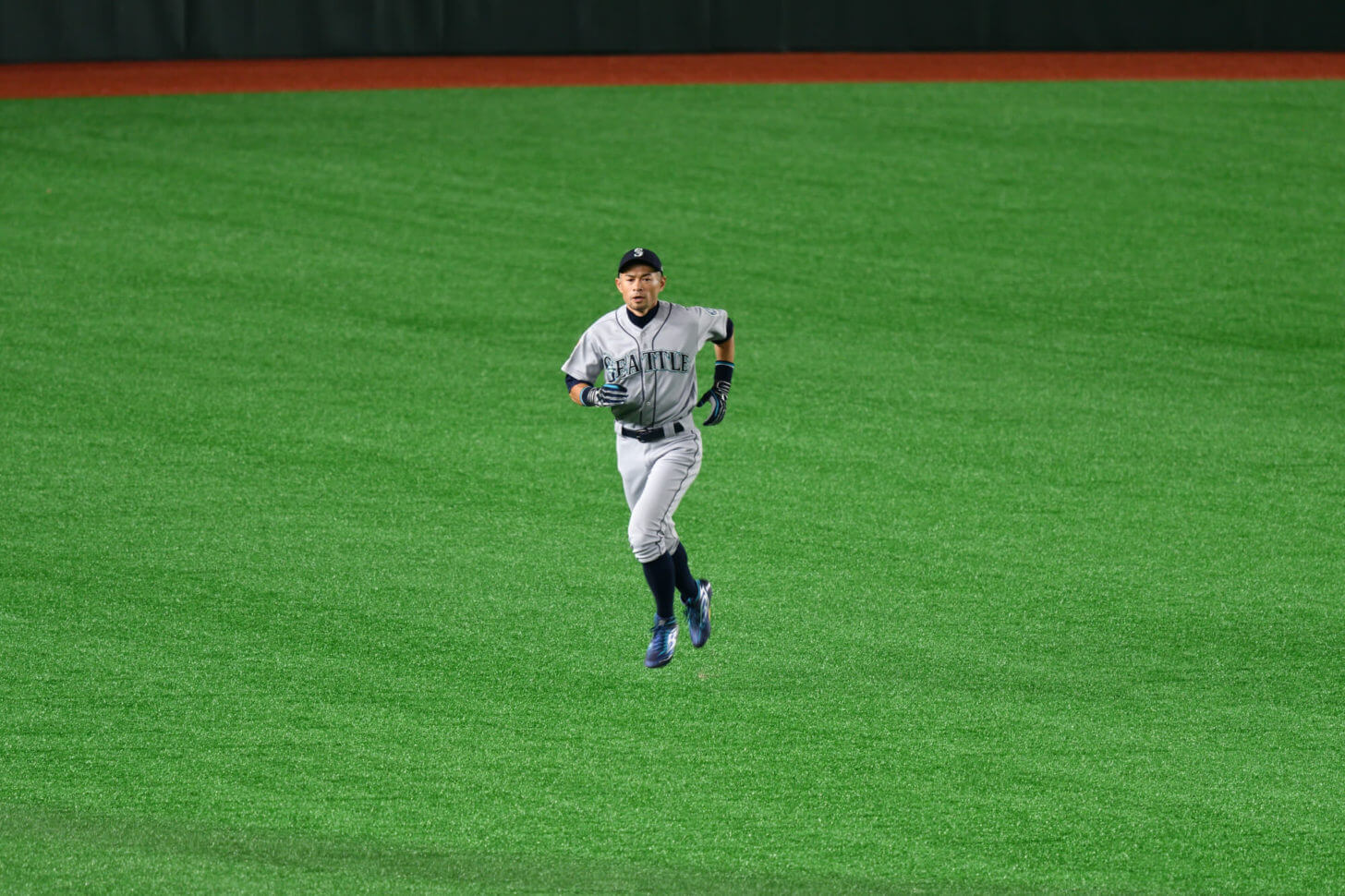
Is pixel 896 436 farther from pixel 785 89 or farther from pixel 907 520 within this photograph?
pixel 785 89

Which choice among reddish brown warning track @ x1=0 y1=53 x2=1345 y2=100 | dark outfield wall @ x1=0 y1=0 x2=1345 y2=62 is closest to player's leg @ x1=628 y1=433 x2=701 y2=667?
Answer: reddish brown warning track @ x1=0 y1=53 x2=1345 y2=100

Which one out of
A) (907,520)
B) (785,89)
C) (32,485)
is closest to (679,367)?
(907,520)

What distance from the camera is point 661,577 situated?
6289 mm

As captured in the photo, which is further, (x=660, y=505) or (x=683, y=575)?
(x=683, y=575)

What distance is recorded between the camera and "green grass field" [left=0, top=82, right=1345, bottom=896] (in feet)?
18.3

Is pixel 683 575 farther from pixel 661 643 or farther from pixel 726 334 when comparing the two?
pixel 726 334

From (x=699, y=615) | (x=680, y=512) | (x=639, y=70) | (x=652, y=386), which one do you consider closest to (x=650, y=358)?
(x=652, y=386)

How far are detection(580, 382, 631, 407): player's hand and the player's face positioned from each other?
331 mm

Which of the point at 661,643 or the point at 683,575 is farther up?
the point at 683,575

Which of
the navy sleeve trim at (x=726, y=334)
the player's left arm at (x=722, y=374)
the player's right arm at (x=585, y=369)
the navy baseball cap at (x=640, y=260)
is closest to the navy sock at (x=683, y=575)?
the player's left arm at (x=722, y=374)

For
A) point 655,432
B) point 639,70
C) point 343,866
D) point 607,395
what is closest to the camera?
point 343,866

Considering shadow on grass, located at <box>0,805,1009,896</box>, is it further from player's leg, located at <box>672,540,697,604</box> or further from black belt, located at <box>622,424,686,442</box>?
black belt, located at <box>622,424,686,442</box>

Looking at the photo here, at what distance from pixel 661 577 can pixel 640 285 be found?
1.16m

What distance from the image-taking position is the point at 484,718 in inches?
247
